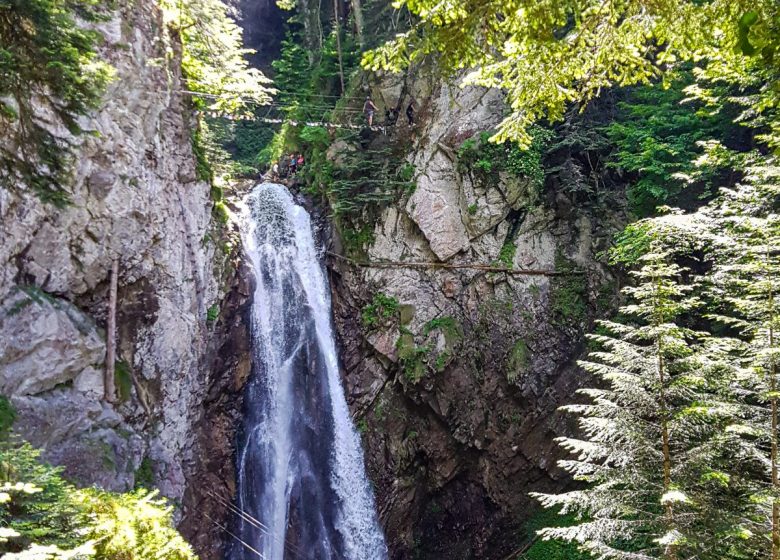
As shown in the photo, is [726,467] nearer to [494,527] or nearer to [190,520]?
[494,527]

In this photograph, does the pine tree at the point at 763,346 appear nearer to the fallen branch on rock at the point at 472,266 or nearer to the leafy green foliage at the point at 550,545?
the leafy green foliage at the point at 550,545

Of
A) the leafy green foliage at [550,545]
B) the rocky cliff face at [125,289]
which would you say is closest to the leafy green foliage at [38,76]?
the rocky cliff face at [125,289]

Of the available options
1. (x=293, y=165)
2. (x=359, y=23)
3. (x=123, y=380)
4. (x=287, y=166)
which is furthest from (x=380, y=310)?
(x=359, y=23)

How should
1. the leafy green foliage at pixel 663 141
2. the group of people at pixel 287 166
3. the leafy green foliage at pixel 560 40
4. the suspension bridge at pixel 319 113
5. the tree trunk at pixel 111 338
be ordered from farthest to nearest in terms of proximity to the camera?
the group of people at pixel 287 166 → the suspension bridge at pixel 319 113 → the leafy green foliage at pixel 663 141 → the tree trunk at pixel 111 338 → the leafy green foliage at pixel 560 40

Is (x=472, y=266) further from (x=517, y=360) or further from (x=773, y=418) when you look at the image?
(x=773, y=418)

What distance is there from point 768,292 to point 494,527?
30.2 feet

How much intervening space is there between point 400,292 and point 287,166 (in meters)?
→ 7.41

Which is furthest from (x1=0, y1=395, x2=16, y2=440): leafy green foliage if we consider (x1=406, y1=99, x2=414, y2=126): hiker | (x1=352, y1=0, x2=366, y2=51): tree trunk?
(x1=352, y1=0, x2=366, y2=51): tree trunk

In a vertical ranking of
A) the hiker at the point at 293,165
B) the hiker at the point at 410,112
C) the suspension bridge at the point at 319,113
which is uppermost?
the suspension bridge at the point at 319,113

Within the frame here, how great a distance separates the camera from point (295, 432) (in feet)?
37.3

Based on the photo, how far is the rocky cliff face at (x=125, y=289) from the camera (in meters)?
6.32

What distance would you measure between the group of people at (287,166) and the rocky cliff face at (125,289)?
5704 mm

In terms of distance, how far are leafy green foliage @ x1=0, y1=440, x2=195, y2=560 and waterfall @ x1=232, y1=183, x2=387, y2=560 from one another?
729 centimetres

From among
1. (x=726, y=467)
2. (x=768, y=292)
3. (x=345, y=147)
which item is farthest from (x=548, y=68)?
(x=345, y=147)
